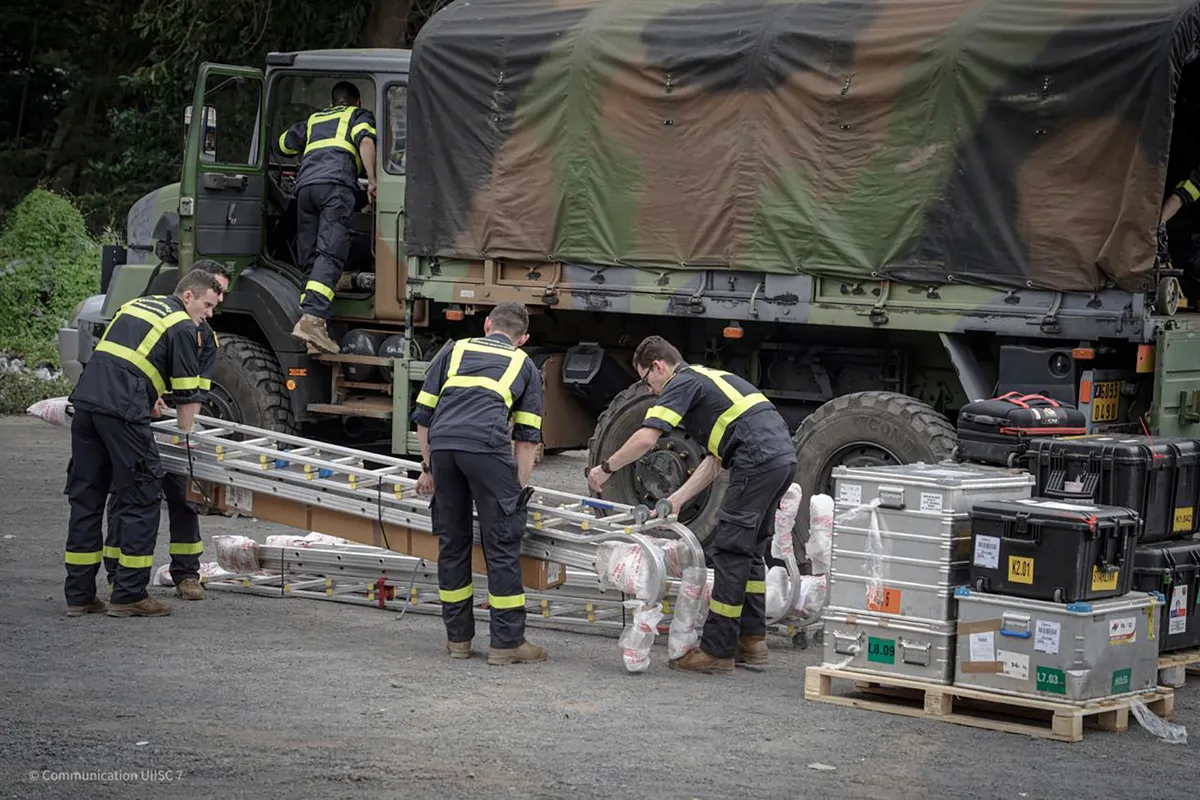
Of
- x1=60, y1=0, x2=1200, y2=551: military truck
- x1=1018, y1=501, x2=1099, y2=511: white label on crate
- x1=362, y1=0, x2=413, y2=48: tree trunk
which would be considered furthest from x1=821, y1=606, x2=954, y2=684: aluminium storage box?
x1=362, y1=0, x2=413, y2=48: tree trunk

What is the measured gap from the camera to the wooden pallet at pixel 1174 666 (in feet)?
26.5

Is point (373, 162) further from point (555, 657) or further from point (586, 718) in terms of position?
point (586, 718)

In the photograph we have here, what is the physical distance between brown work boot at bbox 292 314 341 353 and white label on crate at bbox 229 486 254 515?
318cm

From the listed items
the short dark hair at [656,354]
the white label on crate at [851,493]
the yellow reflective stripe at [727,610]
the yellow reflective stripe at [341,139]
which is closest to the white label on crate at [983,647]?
the white label on crate at [851,493]

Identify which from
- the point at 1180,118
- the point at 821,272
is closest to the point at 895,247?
the point at 821,272

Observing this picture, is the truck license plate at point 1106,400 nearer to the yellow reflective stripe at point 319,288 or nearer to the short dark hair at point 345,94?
the yellow reflective stripe at point 319,288

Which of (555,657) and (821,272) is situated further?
(821,272)

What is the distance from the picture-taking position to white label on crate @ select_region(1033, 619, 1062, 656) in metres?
7.26

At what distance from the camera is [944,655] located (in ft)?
24.9

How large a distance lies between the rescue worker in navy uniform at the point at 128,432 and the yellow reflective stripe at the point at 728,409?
2.79 meters

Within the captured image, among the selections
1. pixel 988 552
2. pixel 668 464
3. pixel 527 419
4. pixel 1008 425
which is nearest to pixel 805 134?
pixel 668 464

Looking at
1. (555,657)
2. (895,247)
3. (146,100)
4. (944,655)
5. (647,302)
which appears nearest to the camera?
(944,655)

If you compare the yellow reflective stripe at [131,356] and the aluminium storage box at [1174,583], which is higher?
the yellow reflective stripe at [131,356]

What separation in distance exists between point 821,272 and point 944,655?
3.70m
